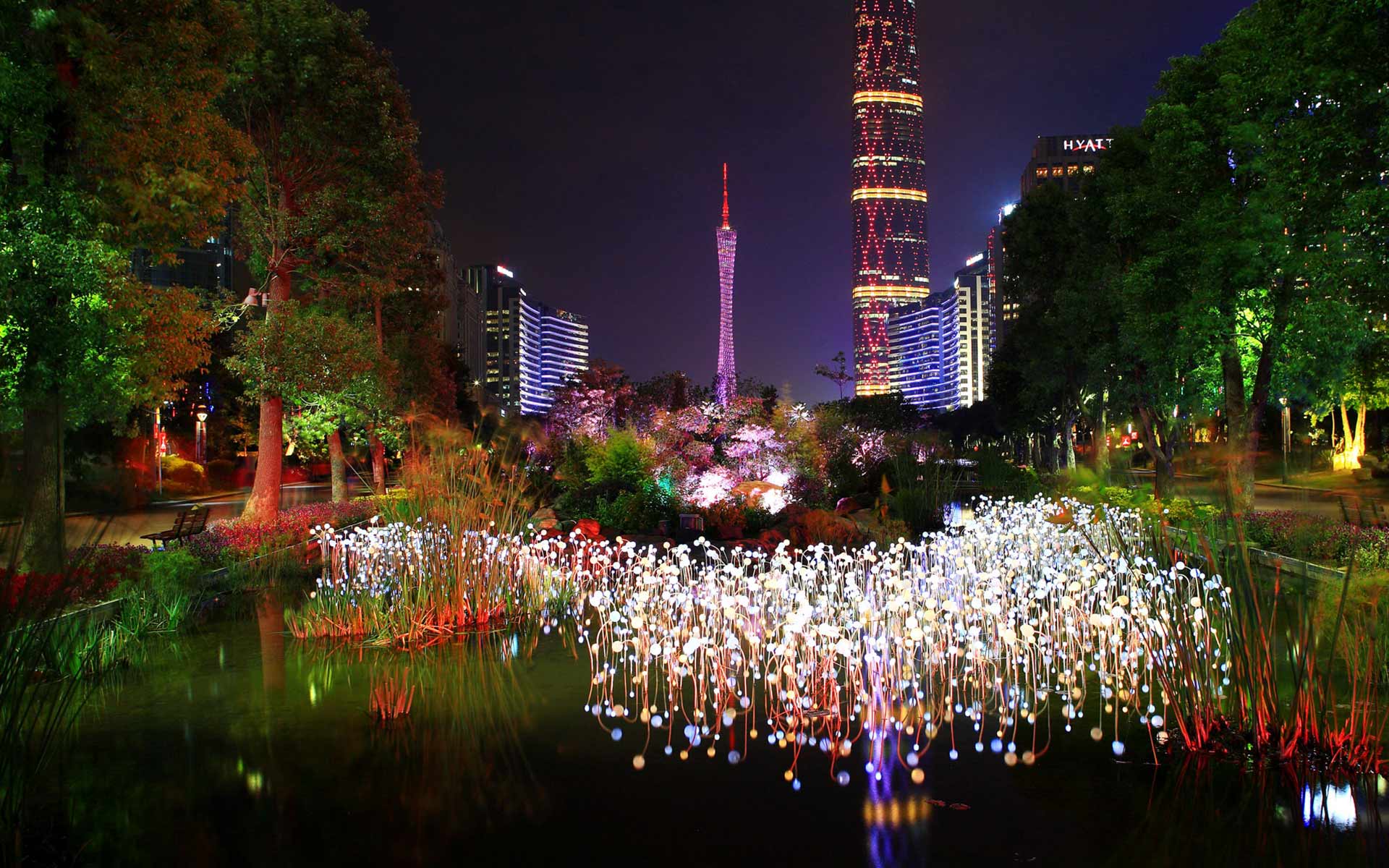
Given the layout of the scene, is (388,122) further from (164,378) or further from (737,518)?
(737,518)

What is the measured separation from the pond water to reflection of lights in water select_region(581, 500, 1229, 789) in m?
0.19

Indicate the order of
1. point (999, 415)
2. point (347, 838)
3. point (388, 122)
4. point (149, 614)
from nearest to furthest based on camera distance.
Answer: point (347, 838), point (149, 614), point (388, 122), point (999, 415)

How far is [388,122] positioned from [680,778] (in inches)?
700

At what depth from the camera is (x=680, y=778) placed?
197 inches

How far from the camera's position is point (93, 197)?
373 inches

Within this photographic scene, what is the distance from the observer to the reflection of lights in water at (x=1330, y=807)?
4.20m

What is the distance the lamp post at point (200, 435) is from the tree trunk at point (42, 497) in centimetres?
3614

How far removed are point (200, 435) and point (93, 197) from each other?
41318 millimetres

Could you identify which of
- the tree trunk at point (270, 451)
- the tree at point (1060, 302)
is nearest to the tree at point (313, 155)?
the tree trunk at point (270, 451)

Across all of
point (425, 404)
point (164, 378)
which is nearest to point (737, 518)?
point (164, 378)

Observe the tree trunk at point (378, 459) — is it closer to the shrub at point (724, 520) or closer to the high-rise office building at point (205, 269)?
the shrub at point (724, 520)

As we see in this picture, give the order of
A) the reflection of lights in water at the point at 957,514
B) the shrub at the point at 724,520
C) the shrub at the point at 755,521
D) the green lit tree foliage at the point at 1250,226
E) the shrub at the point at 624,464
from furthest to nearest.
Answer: the shrub at the point at 624,464, the shrub at the point at 755,521, the reflection of lights in water at the point at 957,514, the shrub at the point at 724,520, the green lit tree foliage at the point at 1250,226

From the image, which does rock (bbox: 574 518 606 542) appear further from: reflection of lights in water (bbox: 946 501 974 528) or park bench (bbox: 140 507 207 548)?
reflection of lights in water (bbox: 946 501 974 528)

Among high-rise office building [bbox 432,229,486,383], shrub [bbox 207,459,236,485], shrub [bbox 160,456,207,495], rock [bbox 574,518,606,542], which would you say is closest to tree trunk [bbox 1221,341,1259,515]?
rock [bbox 574,518,606,542]
